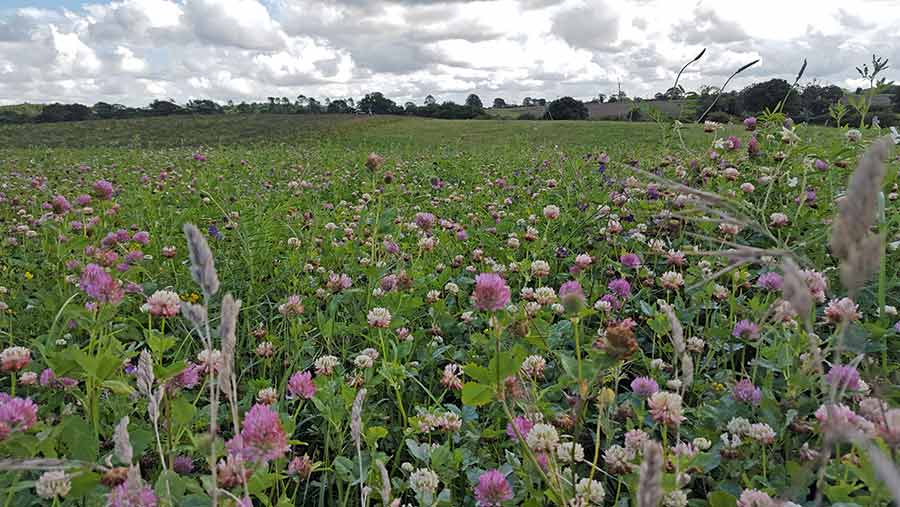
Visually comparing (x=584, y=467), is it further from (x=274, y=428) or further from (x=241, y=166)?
(x=241, y=166)

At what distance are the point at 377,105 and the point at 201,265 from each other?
1810 inches

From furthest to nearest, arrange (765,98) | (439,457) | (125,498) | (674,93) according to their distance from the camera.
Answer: (765,98) < (674,93) < (439,457) < (125,498)

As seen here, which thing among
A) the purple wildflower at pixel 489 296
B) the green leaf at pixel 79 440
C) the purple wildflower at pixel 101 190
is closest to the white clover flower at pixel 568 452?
the purple wildflower at pixel 489 296

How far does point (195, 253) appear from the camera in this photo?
67cm

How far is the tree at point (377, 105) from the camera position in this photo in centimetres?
4325

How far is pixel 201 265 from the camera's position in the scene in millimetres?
661

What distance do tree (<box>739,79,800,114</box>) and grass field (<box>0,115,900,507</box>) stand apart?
1.69 ft

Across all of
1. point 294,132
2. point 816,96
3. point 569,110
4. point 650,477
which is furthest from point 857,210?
point 569,110

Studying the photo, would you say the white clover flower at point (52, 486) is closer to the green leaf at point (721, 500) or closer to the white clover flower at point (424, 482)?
the white clover flower at point (424, 482)

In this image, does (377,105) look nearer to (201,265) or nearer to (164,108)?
(164,108)

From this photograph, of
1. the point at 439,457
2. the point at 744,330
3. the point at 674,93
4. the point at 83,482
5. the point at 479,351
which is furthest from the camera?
the point at 674,93

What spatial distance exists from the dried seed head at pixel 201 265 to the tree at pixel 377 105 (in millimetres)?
43190

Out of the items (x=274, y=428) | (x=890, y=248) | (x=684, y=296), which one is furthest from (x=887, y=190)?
(x=274, y=428)

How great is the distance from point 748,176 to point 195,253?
154 inches
